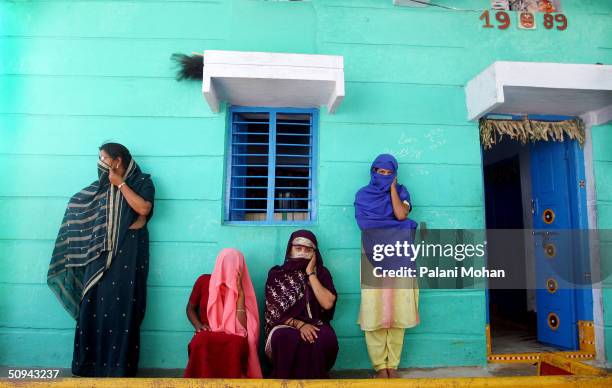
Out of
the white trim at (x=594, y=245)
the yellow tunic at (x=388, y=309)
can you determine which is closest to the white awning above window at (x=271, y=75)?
the yellow tunic at (x=388, y=309)

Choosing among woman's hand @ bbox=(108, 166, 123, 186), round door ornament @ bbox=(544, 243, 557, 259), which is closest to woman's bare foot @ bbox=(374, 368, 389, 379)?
round door ornament @ bbox=(544, 243, 557, 259)

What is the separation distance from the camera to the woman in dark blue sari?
2.67 meters

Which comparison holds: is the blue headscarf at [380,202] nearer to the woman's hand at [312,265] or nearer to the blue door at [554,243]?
the woman's hand at [312,265]

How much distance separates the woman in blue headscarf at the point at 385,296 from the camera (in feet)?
9.19

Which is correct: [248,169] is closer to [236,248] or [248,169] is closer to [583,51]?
[236,248]

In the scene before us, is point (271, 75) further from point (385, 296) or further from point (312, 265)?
point (385, 296)

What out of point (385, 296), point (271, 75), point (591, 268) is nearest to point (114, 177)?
point (271, 75)

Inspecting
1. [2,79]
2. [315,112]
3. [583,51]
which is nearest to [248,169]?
[315,112]

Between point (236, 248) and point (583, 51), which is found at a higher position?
point (583, 51)

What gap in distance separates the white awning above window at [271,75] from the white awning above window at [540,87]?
3.68 feet

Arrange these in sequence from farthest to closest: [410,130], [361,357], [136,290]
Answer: [410,130] → [361,357] → [136,290]

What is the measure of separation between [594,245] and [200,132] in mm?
3446

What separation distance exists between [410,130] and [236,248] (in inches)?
68.3

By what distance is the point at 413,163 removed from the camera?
3.20 metres
